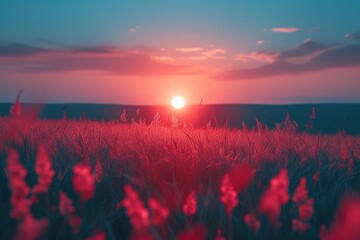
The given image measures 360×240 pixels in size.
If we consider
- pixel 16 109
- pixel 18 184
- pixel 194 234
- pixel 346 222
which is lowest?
pixel 194 234

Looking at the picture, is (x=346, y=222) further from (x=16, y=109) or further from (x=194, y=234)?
(x=16, y=109)

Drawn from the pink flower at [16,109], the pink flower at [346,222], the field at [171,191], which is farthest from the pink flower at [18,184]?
the pink flower at [16,109]

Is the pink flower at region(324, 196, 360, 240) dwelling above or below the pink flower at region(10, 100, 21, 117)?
below

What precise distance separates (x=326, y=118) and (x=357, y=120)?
4389mm

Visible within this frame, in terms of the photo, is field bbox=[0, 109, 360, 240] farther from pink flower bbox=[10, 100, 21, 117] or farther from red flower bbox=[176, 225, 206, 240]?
pink flower bbox=[10, 100, 21, 117]

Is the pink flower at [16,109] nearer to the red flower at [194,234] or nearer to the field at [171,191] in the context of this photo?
the field at [171,191]

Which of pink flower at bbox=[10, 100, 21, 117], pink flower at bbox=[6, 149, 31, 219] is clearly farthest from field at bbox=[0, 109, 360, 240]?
pink flower at bbox=[10, 100, 21, 117]

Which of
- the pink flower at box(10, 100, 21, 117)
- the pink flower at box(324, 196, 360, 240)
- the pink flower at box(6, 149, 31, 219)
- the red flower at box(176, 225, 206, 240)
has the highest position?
the pink flower at box(10, 100, 21, 117)

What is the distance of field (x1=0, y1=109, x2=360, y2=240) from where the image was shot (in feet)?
5.40

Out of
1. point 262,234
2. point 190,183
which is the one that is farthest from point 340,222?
point 190,183

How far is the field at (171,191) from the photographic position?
1.65 meters

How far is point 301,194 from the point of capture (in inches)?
67.1

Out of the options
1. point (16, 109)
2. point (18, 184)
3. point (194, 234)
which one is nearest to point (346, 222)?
point (194, 234)

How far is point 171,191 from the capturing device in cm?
282
